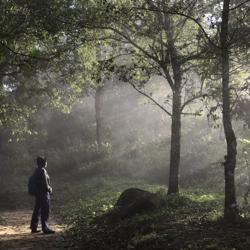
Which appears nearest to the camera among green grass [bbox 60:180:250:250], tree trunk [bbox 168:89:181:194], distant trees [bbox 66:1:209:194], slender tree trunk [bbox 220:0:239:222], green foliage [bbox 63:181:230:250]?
green grass [bbox 60:180:250:250]

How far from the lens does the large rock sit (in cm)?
1255

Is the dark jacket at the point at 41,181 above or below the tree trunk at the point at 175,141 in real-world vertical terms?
below

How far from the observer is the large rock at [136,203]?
41.2 feet

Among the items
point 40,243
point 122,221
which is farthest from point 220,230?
point 40,243

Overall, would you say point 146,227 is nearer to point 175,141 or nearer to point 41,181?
point 41,181

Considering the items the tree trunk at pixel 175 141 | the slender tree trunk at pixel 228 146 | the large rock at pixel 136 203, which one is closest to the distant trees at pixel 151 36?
the tree trunk at pixel 175 141

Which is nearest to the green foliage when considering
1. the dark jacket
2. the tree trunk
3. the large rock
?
the large rock

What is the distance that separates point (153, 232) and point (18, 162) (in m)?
27.0

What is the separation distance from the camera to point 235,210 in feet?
34.2

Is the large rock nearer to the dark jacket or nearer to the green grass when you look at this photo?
the green grass

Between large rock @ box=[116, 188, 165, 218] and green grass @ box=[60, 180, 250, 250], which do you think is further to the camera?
large rock @ box=[116, 188, 165, 218]

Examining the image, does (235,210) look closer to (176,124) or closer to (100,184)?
(176,124)

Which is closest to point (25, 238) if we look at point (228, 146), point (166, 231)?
point (166, 231)

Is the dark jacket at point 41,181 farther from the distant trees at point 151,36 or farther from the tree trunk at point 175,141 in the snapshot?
the tree trunk at point 175,141
